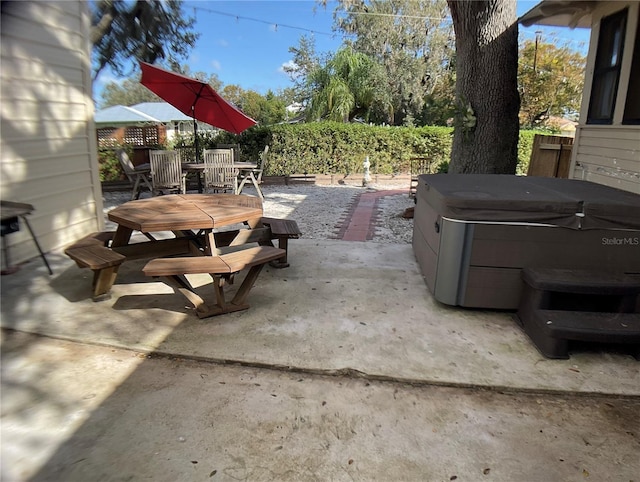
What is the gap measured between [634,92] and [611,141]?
597mm

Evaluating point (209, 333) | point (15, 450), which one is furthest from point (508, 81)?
point (15, 450)

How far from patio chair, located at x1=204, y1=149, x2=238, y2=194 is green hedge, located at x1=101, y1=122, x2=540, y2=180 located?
358 cm

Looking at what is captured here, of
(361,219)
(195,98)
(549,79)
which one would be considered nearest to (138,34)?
(195,98)

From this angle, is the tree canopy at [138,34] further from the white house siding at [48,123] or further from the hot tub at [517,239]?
the hot tub at [517,239]

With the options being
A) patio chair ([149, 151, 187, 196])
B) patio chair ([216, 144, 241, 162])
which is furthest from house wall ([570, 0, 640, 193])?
patio chair ([216, 144, 241, 162])

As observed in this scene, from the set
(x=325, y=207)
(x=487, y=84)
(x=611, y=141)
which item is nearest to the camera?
(x=611, y=141)

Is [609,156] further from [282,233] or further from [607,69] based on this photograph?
[282,233]

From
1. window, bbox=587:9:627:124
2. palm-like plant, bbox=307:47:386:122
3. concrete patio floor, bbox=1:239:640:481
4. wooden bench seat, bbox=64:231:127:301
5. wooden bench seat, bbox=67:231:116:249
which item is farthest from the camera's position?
palm-like plant, bbox=307:47:386:122

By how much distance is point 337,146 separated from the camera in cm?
1141

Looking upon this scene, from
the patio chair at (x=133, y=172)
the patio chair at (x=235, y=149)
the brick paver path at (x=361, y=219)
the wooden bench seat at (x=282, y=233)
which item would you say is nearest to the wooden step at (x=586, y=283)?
the wooden bench seat at (x=282, y=233)

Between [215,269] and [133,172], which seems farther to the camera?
[133,172]

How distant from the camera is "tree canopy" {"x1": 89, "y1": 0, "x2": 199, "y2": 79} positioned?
31.2 ft

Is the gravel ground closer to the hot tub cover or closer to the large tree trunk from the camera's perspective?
the large tree trunk

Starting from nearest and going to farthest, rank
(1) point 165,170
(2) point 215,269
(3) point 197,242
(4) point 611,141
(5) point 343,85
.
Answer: (2) point 215,269
(3) point 197,242
(4) point 611,141
(1) point 165,170
(5) point 343,85
